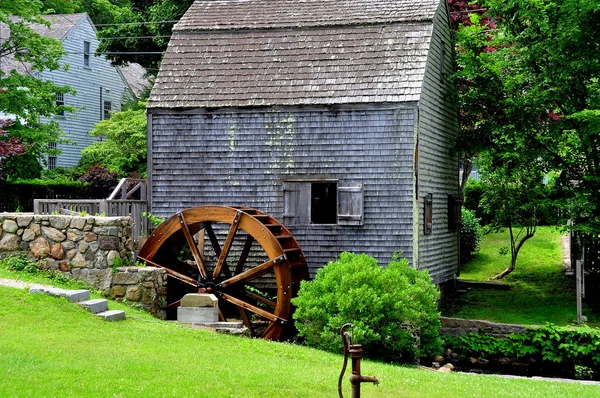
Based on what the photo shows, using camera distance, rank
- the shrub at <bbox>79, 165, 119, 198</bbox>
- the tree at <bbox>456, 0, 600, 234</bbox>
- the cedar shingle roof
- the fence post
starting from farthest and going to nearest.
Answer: the shrub at <bbox>79, 165, 119, 198</bbox>, the tree at <bbox>456, 0, 600, 234</bbox>, the fence post, the cedar shingle roof

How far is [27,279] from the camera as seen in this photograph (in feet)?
45.8

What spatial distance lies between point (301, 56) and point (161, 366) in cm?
1028

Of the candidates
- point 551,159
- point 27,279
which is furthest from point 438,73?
point 27,279

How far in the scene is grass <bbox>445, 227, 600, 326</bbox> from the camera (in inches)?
736

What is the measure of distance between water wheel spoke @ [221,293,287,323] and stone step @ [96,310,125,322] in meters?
4.09

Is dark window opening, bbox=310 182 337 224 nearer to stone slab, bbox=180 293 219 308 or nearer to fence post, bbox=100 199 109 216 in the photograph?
stone slab, bbox=180 293 219 308

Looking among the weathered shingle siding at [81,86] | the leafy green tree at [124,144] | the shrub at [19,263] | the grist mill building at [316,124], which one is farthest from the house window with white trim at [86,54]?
the shrub at [19,263]

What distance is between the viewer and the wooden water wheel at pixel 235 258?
16328 mm

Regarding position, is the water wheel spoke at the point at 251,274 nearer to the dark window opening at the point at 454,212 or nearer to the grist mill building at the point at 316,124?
the grist mill building at the point at 316,124

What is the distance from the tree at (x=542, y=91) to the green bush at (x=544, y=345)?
262cm

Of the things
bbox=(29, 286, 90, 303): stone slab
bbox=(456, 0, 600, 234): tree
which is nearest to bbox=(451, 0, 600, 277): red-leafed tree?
bbox=(456, 0, 600, 234): tree

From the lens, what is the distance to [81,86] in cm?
3769

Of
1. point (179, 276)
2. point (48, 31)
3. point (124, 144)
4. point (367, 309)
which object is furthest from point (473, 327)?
point (48, 31)

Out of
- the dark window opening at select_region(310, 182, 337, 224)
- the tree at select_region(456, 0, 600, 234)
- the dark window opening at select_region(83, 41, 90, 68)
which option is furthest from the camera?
the dark window opening at select_region(83, 41, 90, 68)
